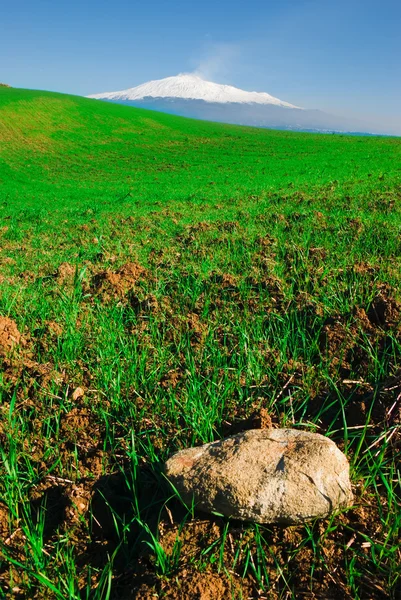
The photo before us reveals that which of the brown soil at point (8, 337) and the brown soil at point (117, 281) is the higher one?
the brown soil at point (117, 281)

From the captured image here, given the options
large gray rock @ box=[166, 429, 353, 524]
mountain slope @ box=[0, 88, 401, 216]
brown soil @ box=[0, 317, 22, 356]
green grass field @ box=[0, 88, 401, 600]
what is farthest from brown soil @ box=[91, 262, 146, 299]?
mountain slope @ box=[0, 88, 401, 216]

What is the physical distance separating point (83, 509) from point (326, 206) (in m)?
8.57

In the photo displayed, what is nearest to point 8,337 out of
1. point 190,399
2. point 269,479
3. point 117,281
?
point 117,281

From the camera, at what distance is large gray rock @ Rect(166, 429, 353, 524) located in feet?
5.20

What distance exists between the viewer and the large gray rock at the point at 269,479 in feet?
5.20

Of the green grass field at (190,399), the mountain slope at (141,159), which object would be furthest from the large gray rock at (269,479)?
the mountain slope at (141,159)

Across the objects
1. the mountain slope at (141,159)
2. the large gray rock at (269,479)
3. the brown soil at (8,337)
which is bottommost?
the brown soil at (8,337)

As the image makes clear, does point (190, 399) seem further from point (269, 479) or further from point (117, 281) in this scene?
point (117, 281)

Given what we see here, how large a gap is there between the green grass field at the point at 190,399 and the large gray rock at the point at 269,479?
0.09 meters

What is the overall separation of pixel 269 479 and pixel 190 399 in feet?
2.80

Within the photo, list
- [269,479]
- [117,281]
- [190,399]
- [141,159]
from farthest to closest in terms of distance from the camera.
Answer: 1. [141,159]
2. [117,281]
3. [190,399]
4. [269,479]

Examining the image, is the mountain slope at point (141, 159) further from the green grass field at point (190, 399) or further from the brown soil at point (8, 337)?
the brown soil at point (8, 337)

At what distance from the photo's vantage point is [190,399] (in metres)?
Answer: 2.41

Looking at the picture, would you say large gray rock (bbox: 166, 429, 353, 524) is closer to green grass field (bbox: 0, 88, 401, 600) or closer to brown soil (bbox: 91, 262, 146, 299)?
green grass field (bbox: 0, 88, 401, 600)
